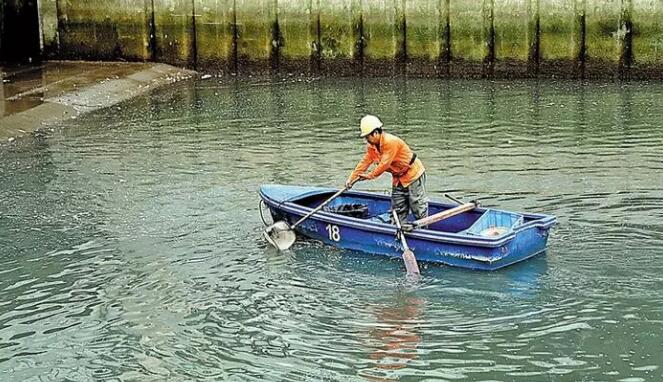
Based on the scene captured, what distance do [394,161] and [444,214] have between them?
0.93 metres

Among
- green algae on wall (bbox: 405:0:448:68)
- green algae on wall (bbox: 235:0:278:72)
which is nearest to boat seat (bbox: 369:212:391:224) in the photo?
green algae on wall (bbox: 405:0:448:68)

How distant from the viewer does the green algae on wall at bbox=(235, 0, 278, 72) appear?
30.5 meters

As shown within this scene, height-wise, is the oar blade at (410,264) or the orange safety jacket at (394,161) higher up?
the orange safety jacket at (394,161)

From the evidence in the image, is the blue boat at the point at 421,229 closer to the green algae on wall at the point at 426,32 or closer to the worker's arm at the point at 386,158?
the worker's arm at the point at 386,158

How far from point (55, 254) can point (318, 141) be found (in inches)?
322

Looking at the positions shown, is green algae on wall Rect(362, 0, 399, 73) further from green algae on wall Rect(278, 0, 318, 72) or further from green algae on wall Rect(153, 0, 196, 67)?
green algae on wall Rect(153, 0, 196, 67)

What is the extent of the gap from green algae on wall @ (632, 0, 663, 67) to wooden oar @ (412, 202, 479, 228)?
15513 millimetres

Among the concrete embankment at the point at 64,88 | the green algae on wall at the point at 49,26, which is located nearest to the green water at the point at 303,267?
the concrete embankment at the point at 64,88

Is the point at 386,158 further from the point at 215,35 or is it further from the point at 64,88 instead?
the point at 215,35

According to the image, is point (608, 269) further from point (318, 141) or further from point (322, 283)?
point (318, 141)

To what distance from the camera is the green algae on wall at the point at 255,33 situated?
30453mm

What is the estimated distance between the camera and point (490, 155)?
19.9 m

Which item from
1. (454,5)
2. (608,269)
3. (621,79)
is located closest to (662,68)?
(621,79)

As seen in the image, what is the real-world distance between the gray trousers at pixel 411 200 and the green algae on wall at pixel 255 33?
16994 mm
